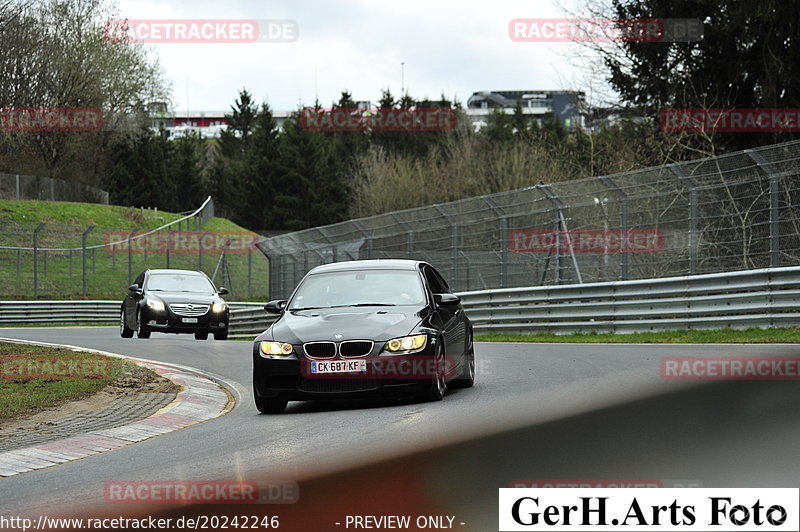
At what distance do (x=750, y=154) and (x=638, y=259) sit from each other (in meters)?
3.41

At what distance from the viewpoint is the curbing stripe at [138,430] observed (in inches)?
340

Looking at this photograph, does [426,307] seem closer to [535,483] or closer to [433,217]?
[535,483]

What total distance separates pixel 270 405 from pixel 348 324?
3.67 feet

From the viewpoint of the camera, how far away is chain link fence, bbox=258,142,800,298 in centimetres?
1798

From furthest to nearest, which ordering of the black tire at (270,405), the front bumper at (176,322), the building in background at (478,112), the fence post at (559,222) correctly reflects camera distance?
the building in background at (478,112) < the front bumper at (176,322) < the fence post at (559,222) < the black tire at (270,405)

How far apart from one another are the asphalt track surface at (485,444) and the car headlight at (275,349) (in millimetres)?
592

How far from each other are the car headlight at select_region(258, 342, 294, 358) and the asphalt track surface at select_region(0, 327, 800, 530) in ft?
1.94

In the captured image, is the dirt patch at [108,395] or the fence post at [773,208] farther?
the fence post at [773,208]

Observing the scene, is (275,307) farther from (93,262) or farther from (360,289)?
(93,262)

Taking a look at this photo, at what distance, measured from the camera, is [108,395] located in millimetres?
12906

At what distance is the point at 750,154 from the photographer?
1805 cm
